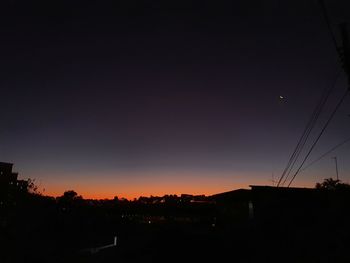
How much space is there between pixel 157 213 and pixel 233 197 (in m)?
46.1

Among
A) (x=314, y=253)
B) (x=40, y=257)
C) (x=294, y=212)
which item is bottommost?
(x=40, y=257)

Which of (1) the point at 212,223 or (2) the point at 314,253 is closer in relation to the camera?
(2) the point at 314,253

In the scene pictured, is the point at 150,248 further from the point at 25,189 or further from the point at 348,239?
the point at 25,189

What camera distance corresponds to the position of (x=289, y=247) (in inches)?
590

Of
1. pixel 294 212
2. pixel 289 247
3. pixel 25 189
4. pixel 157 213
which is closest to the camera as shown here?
pixel 289 247

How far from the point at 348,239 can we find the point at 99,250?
17.4 metres

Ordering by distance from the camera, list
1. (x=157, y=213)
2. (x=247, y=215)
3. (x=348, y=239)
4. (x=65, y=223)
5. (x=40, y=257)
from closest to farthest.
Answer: (x=348, y=239)
(x=40, y=257)
(x=247, y=215)
(x=65, y=223)
(x=157, y=213)

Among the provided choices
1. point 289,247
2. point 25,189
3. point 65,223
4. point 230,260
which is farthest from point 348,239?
point 25,189

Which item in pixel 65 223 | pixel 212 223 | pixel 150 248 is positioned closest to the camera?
pixel 150 248

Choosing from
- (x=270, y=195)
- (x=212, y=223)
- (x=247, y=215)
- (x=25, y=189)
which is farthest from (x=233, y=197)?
(x=25, y=189)

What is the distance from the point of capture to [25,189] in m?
44.5

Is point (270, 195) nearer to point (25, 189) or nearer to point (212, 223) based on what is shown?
point (212, 223)

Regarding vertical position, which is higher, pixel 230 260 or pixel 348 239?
pixel 348 239

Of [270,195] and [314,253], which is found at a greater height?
[270,195]
